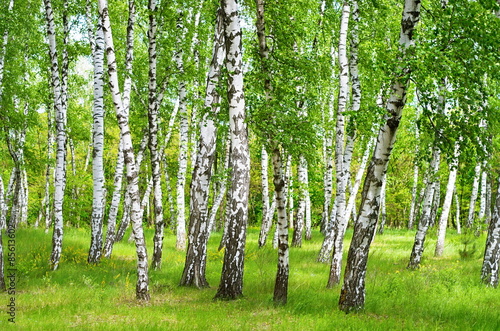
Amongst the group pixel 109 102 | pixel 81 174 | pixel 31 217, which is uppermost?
pixel 109 102

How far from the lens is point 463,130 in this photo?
23.0ft

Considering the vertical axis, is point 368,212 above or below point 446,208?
above

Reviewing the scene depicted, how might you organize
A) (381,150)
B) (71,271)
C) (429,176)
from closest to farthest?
(381,150) < (71,271) < (429,176)

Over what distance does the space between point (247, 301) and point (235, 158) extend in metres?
2.87

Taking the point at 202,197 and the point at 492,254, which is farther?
the point at 492,254

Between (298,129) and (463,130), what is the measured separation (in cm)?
290

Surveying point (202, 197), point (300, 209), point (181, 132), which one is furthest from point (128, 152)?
point (300, 209)

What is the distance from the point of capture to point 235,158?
8.54m

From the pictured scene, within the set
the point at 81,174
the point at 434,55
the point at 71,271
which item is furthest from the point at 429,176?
the point at 81,174

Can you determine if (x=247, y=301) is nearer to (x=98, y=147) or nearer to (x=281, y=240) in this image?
(x=281, y=240)

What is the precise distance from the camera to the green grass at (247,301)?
22.2 feet

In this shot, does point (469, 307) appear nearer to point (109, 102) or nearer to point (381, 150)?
point (381, 150)

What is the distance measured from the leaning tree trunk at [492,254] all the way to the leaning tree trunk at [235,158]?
21.2 feet

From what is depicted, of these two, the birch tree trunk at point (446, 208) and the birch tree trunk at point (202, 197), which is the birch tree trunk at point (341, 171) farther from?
the birch tree trunk at point (446, 208)
